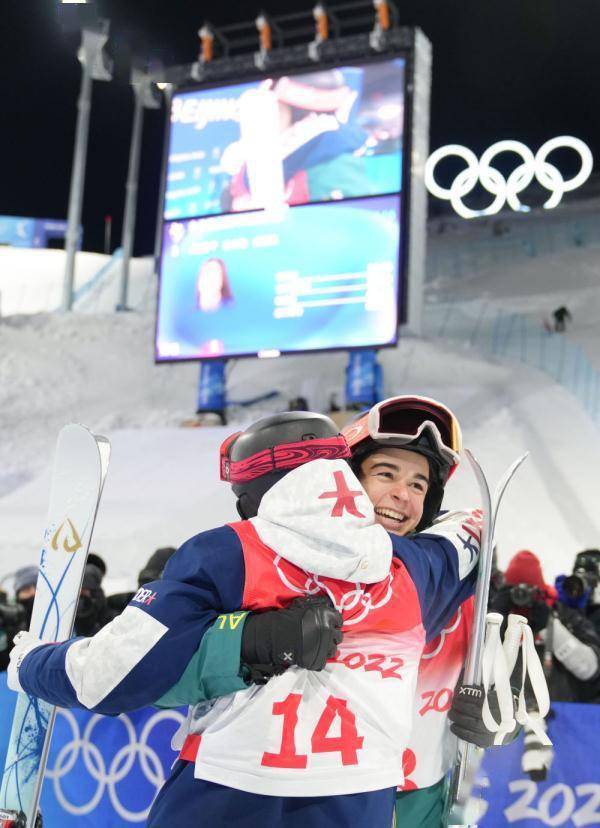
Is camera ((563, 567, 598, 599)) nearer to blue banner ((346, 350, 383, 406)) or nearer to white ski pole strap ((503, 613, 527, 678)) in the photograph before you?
white ski pole strap ((503, 613, 527, 678))

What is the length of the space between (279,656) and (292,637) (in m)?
0.05

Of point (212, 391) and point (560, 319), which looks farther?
point (560, 319)

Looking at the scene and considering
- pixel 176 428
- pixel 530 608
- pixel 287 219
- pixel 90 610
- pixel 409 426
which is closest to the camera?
pixel 409 426

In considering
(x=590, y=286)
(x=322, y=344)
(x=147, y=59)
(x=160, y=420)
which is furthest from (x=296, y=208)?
(x=590, y=286)

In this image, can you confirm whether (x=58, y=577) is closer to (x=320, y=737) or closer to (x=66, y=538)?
(x=66, y=538)

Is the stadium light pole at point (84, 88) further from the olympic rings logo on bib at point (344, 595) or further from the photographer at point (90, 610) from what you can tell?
the olympic rings logo on bib at point (344, 595)

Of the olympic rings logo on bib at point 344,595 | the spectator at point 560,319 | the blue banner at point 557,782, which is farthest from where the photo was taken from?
the spectator at point 560,319

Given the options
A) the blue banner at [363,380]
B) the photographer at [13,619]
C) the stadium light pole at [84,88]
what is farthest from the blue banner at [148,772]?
the stadium light pole at [84,88]

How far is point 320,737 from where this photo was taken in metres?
1.95

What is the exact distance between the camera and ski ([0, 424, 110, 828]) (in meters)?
2.94

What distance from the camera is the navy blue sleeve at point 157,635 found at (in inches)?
74.7

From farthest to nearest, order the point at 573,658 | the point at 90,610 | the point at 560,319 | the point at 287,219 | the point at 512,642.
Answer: the point at 560,319 → the point at 287,219 → the point at 90,610 → the point at 573,658 → the point at 512,642

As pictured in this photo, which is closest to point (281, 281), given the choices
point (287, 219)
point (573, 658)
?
point (287, 219)

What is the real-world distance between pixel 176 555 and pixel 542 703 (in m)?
1.04
